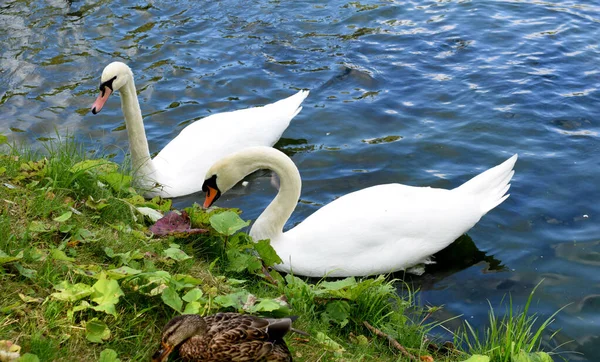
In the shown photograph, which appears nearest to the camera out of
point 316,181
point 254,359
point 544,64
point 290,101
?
point 254,359

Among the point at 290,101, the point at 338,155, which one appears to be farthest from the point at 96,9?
the point at 338,155

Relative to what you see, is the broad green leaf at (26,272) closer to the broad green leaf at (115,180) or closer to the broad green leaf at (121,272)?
the broad green leaf at (121,272)

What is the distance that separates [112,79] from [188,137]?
111 cm

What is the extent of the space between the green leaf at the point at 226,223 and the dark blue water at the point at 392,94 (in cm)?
167

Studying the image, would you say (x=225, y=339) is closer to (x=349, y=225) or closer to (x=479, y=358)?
(x=479, y=358)

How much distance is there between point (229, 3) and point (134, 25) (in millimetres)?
1423

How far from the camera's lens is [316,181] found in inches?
277

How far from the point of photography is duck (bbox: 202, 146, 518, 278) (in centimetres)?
542

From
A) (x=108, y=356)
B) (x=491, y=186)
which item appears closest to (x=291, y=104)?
(x=491, y=186)

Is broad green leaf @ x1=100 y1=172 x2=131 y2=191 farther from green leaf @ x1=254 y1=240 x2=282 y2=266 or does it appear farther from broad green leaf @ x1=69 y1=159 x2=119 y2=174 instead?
green leaf @ x1=254 y1=240 x2=282 y2=266

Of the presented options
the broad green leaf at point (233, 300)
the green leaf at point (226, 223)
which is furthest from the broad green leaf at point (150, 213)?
the broad green leaf at point (233, 300)

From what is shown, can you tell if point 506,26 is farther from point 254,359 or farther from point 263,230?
point 254,359

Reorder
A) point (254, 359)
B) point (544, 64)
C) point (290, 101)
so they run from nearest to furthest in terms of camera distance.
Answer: point (254, 359)
point (290, 101)
point (544, 64)

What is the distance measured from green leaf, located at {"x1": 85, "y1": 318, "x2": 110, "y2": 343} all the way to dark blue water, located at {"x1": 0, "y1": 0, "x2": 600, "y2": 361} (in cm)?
271
